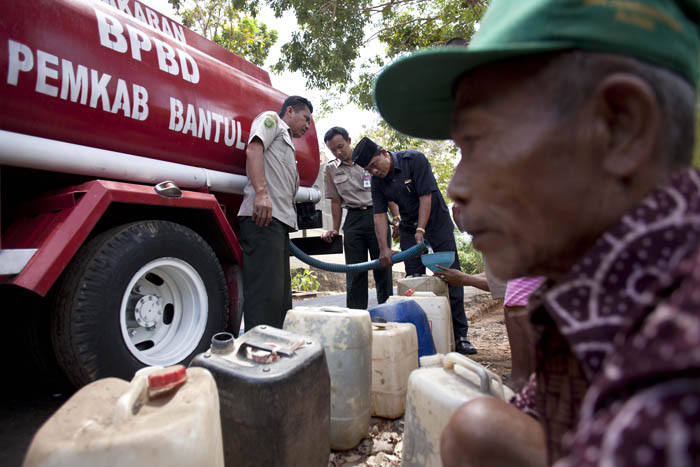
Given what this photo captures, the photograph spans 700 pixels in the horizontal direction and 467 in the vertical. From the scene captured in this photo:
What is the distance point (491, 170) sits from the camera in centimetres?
58

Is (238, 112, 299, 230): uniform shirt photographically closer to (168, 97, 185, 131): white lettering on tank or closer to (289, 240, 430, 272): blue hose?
(168, 97, 185, 131): white lettering on tank

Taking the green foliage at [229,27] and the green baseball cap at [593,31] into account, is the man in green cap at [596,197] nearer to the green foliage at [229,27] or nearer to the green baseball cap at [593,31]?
the green baseball cap at [593,31]

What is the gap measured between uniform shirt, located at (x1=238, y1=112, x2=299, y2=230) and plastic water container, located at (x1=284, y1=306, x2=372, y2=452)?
3.53 ft

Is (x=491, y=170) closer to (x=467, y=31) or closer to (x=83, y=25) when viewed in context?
(x=83, y=25)

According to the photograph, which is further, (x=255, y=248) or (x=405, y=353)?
(x=255, y=248)

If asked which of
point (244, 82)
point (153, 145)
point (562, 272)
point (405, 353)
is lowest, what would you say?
point (405, 353)

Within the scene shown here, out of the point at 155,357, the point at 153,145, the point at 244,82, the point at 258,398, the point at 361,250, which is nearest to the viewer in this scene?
the point at 258,398

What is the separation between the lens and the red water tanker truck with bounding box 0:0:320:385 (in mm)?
1730

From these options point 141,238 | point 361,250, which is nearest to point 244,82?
point 141,238

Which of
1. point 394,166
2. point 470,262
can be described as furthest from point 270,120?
point 470,262

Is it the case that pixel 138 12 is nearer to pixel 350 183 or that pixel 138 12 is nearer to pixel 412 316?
pixel 350 183

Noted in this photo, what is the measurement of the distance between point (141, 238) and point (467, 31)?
5.95 meters

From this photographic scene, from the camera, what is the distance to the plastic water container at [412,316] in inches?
86.8

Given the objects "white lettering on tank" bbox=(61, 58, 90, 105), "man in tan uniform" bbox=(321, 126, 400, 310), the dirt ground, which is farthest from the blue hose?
"white lettering on tank" bbox=(61, 58, 90, 105)
